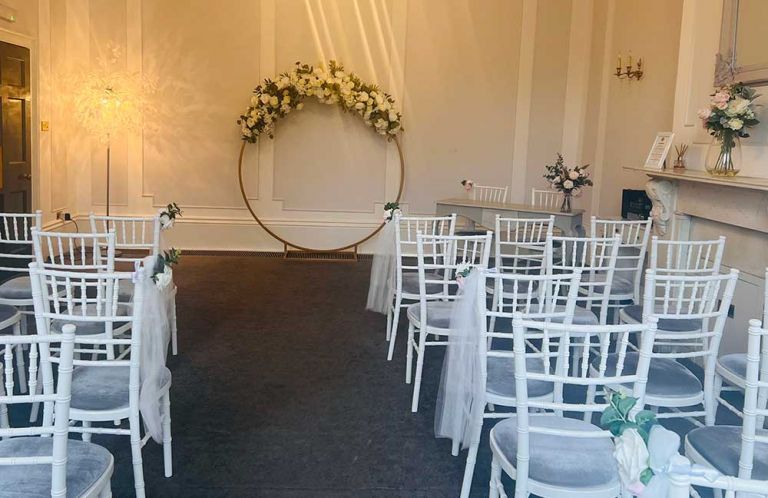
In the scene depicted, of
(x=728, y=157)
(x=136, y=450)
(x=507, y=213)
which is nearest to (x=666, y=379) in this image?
(x=728, y=157)

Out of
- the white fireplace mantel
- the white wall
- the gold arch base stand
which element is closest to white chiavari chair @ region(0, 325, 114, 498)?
the white fireplace mantel

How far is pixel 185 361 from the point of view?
4332 mm

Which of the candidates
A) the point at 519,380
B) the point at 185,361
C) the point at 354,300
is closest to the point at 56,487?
the point at 519,380

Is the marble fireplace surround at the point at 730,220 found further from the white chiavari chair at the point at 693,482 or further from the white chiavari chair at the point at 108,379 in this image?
the white chiavari chair at the point at 108,379

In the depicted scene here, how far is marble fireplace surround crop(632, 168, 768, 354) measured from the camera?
3.99 metres

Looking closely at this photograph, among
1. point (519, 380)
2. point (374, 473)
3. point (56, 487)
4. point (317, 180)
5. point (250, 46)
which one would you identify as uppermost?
point (250, 46)

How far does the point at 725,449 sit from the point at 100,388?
2.18 m

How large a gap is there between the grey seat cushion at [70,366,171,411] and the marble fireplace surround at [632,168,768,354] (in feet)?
10.5

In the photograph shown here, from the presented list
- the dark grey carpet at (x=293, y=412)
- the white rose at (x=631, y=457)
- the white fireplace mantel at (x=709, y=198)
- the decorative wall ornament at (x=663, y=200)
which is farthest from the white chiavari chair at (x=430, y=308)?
the white rose at (x=631, y=457)

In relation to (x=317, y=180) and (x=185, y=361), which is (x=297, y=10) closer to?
(x=317, y=180)

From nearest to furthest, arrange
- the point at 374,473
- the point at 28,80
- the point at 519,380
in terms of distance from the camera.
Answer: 1. the point at 519,380
2. the point at 374,473
3. the point at 28,80

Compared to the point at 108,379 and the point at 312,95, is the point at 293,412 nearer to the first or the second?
the point at 108,379

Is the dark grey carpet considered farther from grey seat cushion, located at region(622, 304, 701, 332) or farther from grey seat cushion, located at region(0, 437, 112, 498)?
grey seat cushion, located at region(0, 437, 112, 498)

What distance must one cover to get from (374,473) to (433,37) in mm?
6184
